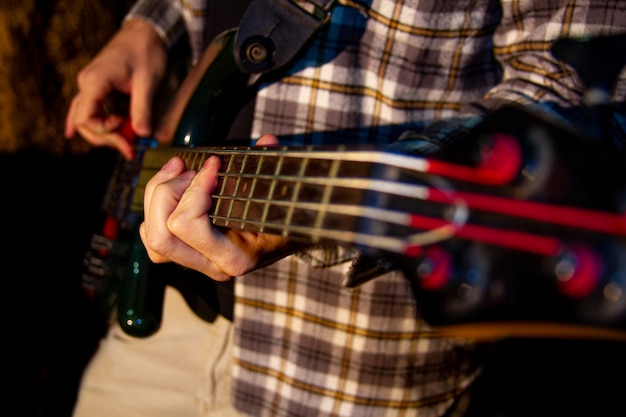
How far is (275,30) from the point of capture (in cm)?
84

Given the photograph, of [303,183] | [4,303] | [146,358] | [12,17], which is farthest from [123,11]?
[303,183]

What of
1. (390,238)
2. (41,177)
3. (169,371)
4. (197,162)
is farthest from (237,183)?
(41,177)

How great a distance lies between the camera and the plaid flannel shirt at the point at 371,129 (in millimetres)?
787

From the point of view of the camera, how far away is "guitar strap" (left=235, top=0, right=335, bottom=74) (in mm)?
806

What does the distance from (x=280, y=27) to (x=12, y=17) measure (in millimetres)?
1128

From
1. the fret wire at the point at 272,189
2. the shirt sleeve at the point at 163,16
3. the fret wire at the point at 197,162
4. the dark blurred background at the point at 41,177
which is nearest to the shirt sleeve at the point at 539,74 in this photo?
the fret wire at the point at 272,189

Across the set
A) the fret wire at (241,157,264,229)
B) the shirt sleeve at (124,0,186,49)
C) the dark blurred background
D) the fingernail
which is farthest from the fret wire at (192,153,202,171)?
the dark blurred background

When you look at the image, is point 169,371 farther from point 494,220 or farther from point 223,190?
point 494,220

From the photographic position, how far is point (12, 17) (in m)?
1.47

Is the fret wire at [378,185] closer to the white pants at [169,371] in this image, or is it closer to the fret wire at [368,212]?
the fret wire at [368,212]

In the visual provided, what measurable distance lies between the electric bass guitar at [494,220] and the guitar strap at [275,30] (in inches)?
14.2

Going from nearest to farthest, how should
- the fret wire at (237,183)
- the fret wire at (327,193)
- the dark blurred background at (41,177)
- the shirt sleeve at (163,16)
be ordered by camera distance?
1. the fret wire at (327,193)
2. the fret wire at (237,183)
3. the shirt sleeve at (163,16)
4. the dark blurred background at (41,177)

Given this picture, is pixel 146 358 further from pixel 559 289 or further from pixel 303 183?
pixel 559 289

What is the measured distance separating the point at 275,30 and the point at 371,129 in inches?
9.7
